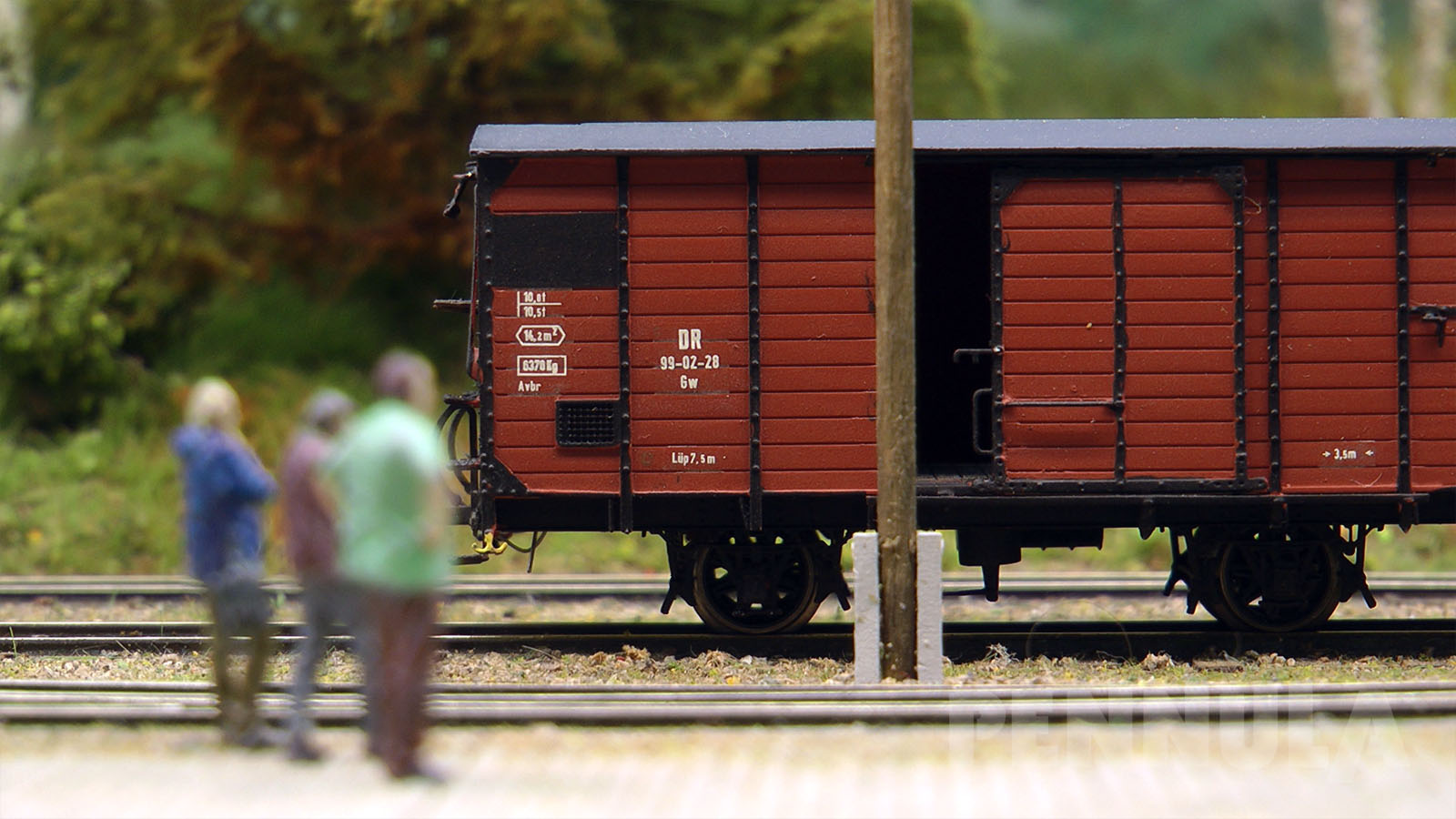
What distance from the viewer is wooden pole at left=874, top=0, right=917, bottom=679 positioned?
27.6 ft

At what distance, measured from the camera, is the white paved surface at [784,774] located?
594cm

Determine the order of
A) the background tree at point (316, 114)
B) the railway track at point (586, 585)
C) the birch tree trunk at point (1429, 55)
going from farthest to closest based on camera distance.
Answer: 1. the birch tree trunk at point (1429, 55)
2. the background tree at point (316, 114)
3. the railway track at point (586, 585)

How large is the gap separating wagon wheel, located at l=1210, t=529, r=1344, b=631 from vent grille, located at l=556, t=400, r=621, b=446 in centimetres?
465

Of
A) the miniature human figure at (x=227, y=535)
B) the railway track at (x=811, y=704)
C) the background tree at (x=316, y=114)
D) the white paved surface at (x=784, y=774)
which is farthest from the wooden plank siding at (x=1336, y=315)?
the background tree at (x=316, y=114)

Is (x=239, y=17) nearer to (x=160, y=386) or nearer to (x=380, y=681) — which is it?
(x=160, y=386)

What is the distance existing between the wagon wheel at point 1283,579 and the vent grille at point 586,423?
4.65 m

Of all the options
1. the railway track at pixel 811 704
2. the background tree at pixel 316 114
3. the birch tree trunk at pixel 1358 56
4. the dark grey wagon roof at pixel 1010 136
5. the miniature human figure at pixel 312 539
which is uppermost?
the birch tree trunk at pixel 1358 56

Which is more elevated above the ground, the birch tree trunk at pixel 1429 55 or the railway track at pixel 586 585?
the birch tree trunk at pixel 1429 55

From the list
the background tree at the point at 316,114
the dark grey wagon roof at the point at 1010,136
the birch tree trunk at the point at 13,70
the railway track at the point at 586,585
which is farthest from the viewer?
the birch tree trunk at the point at 13,70

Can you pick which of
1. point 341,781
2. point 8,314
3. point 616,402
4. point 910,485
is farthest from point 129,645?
point 8,314

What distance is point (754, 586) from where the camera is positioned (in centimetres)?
1022

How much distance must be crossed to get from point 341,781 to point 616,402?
4022 millimetres

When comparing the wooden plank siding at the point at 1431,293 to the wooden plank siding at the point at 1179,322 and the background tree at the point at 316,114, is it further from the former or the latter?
the background tree at the point at 316,114

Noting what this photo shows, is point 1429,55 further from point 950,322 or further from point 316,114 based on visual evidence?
point 316,114
